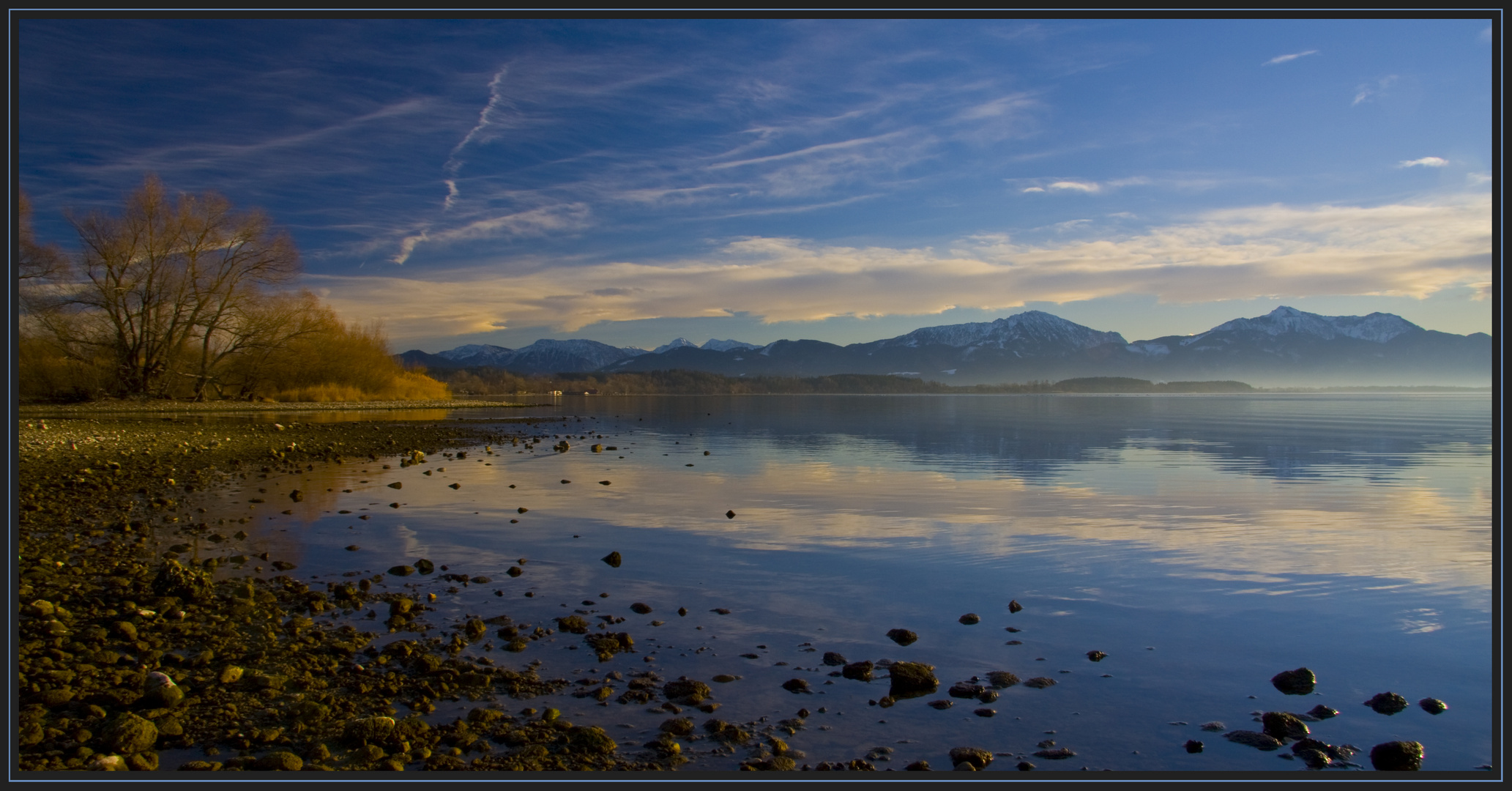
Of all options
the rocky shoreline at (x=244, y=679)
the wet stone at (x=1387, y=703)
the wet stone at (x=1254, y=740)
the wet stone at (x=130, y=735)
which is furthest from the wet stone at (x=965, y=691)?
the wet stone at (x=130, y=735)

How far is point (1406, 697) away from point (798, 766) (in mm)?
5224

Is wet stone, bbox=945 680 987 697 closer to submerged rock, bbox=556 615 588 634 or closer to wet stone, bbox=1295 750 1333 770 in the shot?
wet stone, bbox=1295 750 1333 770

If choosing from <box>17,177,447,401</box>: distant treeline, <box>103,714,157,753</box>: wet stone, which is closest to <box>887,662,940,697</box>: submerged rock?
<box>103,714,157,753</box>: wet stone

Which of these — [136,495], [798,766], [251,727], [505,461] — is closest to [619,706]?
[798,766]

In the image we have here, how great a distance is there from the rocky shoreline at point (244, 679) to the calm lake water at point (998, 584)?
415 mm

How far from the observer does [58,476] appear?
53.8ft

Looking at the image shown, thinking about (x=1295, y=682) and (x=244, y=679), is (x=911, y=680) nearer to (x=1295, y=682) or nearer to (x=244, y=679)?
(x=1295, y=682)

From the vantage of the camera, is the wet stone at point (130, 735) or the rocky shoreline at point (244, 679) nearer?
the wet stone at point (130, 735)

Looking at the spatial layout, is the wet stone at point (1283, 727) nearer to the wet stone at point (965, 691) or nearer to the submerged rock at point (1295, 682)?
the submerged rock at point (1295, 682)

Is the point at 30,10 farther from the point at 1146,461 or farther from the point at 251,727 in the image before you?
the point at 1146,461

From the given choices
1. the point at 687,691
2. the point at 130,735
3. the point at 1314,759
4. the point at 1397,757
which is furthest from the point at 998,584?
the point at 130,735

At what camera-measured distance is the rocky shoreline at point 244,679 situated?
498cm

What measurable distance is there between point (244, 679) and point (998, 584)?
7799mm

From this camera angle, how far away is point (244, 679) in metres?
6.06
